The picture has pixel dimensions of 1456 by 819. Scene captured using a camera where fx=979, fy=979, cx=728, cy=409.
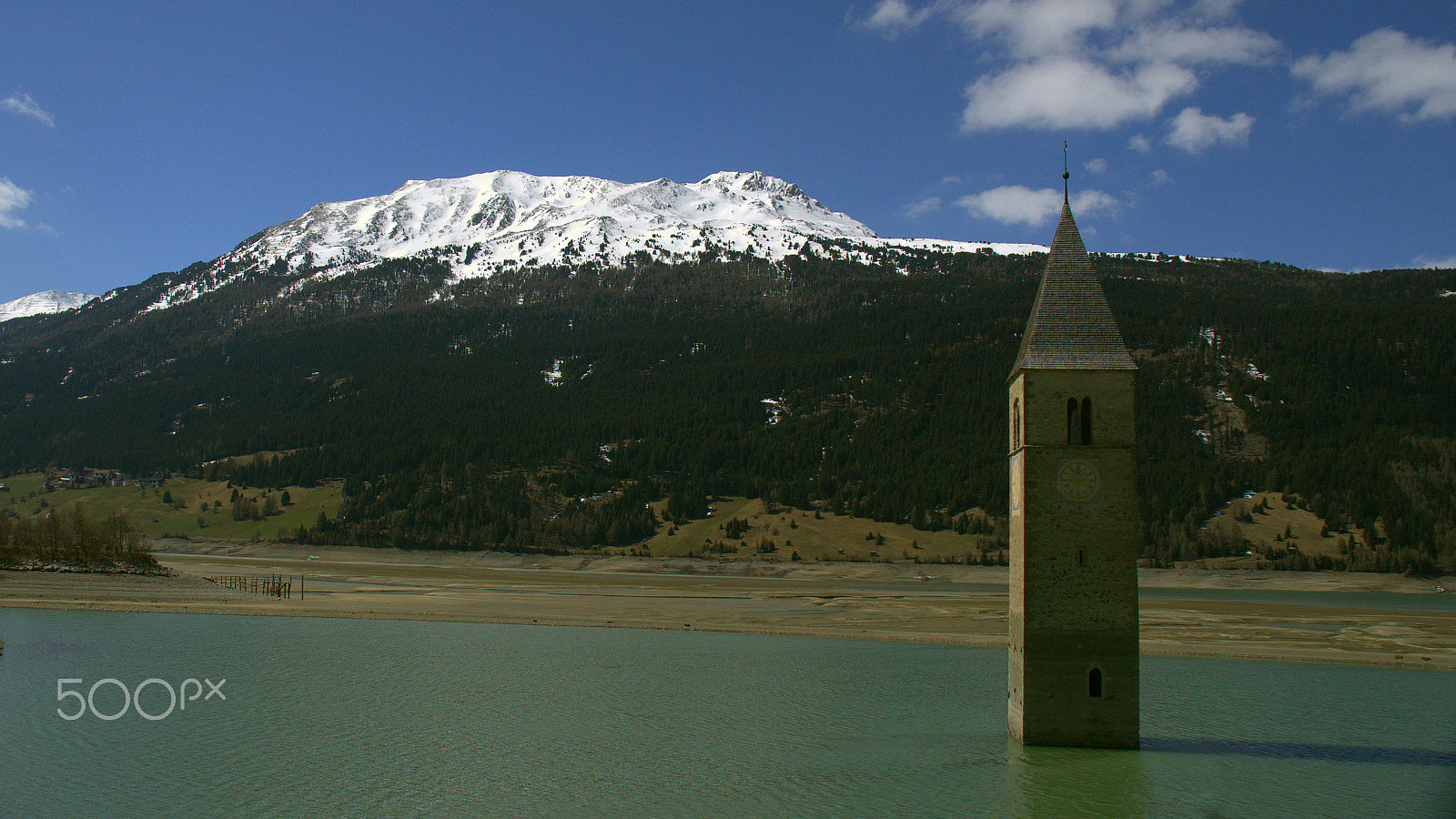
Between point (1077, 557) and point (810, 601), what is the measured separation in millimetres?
60511

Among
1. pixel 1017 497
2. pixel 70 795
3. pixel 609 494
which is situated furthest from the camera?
pixel 609 494

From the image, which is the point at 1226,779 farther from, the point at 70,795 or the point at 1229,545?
the point at 1229,545

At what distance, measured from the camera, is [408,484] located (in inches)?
7175

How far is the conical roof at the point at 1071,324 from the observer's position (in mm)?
31109

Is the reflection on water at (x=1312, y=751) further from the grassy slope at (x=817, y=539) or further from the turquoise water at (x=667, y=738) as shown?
the grassy slope at (x=817, y=539)

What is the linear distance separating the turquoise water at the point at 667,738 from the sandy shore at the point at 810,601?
1104 centimetres

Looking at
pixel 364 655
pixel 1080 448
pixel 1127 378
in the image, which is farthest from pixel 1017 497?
pixel 364 655

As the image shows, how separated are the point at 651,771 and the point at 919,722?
11609 millimetres

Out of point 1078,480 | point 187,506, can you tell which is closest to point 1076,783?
point 1078,480

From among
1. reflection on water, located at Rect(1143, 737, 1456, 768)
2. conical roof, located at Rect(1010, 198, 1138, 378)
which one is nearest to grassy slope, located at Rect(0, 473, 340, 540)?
conical roof, located at Rect(1010, 198, 1138, 378)

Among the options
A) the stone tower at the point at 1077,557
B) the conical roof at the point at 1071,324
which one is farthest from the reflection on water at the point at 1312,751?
the conical roof at the point at 1071,324

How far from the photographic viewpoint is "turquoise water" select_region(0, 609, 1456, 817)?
88.6 feet

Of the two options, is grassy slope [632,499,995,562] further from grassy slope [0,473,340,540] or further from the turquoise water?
the turquoise water

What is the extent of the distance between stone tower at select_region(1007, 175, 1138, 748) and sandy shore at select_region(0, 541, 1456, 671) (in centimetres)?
2905
